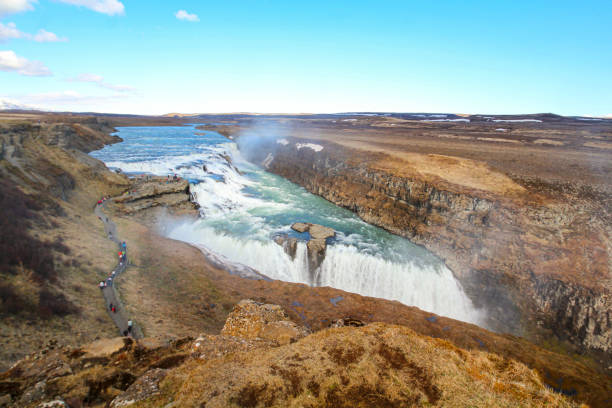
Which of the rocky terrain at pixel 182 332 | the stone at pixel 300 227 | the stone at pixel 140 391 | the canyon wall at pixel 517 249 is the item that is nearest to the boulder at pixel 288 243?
the stone at pixel 300 227

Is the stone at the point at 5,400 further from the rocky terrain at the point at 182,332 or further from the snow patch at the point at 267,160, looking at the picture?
the snow patch at the point at 267,160

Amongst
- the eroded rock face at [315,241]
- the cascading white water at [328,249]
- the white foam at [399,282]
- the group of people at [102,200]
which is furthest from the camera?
the group of people at [102,200]

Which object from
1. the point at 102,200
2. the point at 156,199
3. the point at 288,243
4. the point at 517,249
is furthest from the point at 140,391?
the point at 102,200

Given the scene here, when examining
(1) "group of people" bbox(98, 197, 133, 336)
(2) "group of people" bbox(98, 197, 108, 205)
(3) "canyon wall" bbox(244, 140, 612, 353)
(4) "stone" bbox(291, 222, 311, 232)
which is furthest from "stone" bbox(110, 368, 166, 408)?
(2) "group of people" bbox(98, 197, 108, 205)

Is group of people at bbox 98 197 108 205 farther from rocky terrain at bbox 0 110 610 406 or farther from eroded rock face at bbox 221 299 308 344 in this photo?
eroded rock face at bbox 221 299 308 344

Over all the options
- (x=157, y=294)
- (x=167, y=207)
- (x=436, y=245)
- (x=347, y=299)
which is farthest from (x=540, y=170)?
(x=167, y=207)

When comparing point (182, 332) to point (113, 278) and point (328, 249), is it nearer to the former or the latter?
point (113, 278)

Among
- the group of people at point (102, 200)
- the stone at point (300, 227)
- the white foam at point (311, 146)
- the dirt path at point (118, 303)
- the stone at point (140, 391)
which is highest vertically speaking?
the white foam at point (311, 146)

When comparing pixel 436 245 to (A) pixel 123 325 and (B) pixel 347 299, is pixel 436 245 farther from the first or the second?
(A) pixel 123 325
